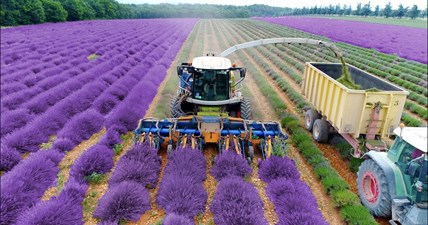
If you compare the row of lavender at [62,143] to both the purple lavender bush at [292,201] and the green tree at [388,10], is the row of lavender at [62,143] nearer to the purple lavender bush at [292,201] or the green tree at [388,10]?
the purple lavender bush at [292,201]

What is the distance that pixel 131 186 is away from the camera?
247 inches

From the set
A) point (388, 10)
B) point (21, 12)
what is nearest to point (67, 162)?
point (21, 12)

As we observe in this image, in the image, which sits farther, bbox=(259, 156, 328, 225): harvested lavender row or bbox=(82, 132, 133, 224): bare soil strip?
bbox=(82, 132, 133, 224): bare soil strip

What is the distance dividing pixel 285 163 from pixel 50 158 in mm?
5622

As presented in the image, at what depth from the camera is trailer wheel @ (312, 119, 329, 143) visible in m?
9.05

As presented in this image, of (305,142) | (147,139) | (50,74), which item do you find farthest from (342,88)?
(50,74)

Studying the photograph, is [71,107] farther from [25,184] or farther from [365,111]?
[365,111]

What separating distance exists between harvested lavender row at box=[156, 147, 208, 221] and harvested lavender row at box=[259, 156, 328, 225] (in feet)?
4.73

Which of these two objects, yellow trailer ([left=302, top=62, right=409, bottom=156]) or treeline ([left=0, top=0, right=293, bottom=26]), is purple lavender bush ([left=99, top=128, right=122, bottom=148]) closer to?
yellow trailer ([left=302, top=62, right=409, bottom=156])

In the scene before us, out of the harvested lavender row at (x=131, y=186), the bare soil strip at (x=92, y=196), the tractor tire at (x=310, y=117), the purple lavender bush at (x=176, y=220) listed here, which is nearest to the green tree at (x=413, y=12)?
the tractor tire at (x=310, y=117)

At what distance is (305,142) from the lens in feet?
29.4

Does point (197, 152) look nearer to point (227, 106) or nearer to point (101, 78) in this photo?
point (227, 106)

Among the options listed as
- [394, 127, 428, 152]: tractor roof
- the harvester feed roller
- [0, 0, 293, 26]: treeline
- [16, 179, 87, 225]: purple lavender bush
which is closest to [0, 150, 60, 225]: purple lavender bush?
[16, 179, 87, 225]: purple lavender bush

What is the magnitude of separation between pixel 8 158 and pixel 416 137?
Result: 8.68 metres
